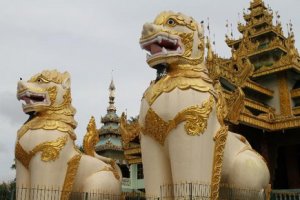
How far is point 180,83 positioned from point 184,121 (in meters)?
0.56

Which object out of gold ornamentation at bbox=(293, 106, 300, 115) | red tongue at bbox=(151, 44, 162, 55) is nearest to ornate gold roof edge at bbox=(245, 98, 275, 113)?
gold ornamentation at bbox=(293, 106, 300, 115)

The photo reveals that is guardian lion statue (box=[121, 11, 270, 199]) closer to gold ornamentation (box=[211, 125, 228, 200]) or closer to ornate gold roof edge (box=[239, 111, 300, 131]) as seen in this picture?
gold ornamentation (box=[211, 125, 228, 200])

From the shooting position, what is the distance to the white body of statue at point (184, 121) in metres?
5.47

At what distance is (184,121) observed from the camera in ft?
18.1

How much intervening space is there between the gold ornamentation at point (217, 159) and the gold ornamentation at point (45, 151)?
8.84 ft

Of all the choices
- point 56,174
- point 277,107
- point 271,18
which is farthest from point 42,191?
point 271,18

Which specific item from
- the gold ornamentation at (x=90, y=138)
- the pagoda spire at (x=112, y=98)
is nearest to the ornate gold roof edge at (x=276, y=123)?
the gold ornamentation at (x=90, y=138)

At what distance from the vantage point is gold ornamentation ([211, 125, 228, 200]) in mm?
5551

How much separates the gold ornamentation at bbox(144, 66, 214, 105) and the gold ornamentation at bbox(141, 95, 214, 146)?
20 cm

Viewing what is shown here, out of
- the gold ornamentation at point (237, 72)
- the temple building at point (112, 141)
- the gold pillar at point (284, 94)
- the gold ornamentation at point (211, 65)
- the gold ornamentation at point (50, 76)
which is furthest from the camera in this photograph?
the temple building at point (112, 141)

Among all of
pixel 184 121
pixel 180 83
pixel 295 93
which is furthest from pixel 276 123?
pixel 184 121

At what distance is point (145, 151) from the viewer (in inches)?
229

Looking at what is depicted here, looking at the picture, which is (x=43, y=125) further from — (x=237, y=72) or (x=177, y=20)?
(x=237, y=72)

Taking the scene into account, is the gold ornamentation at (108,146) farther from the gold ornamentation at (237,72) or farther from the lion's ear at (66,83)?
the lion's ear at (66,83)
